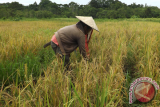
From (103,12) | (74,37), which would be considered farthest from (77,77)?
(103,12)

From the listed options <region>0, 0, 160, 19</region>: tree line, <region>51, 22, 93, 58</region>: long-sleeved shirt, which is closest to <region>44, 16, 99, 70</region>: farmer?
<region>51, 22, 93, 58</region>: long-sleeved shirt

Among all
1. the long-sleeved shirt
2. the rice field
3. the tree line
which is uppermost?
the tree line

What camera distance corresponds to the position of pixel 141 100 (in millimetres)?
1249

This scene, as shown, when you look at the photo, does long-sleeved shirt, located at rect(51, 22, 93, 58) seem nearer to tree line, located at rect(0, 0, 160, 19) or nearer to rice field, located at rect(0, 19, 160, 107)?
rice field, located at rect(0, 19, 160, 107)

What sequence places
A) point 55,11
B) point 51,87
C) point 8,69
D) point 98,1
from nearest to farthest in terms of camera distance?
point 51,87
point 8,69
point 98,1
point 55,11

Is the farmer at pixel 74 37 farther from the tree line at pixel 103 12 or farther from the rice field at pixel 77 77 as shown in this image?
the tree line at pixel 103 12

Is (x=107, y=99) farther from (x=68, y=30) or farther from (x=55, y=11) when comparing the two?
(x=55, y=11)

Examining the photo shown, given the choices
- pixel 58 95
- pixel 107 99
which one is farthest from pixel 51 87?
pixel 107 99

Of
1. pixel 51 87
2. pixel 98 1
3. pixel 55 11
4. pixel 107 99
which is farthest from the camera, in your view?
pixel 55 11

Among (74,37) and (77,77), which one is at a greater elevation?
(74,37)

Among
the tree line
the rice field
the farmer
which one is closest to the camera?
the rice field

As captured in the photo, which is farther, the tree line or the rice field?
the tree line

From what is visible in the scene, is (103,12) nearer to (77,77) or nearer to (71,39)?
(71,39)

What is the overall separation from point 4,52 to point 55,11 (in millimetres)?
37300
